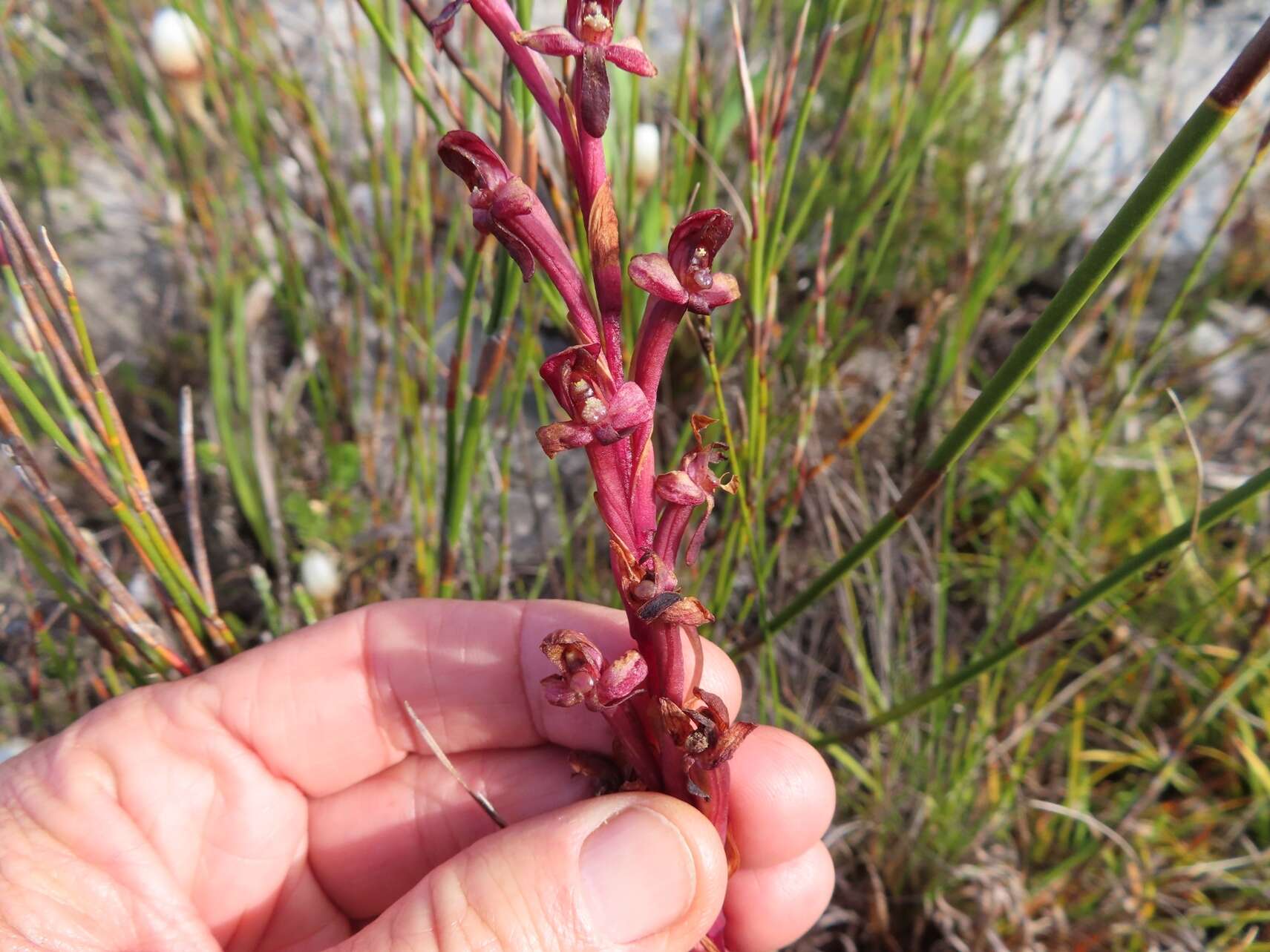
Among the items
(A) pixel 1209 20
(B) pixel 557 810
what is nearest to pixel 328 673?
(B) pixel 557 810

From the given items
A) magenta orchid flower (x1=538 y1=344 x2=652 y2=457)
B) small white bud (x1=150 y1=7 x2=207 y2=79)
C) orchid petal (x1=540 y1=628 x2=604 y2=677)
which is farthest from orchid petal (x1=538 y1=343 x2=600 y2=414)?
small white bud (x1=150 y1=7 x2=207 y2=79)

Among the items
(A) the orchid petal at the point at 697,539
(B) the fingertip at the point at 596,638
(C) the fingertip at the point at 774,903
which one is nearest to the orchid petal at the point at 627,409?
(A) the orchid petal at the point at 697,539

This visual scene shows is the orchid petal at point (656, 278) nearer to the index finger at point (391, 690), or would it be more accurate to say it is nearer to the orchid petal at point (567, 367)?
the orchid petal at point (567, 367)

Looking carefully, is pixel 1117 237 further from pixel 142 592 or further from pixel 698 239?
pixel 142 592

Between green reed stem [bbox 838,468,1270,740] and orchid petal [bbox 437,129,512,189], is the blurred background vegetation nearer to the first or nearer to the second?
green reed stem [bbox 838,468,1270,740]

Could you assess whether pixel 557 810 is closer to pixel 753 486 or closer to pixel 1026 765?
pixel 753 486

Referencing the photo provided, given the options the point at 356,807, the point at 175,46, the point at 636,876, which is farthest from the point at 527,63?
the point at 175,46
